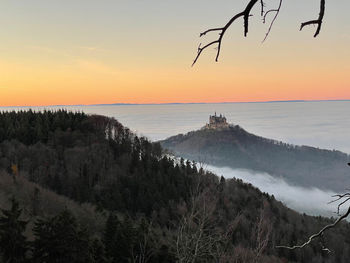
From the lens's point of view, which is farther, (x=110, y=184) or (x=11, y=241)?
(x=110, y=184)

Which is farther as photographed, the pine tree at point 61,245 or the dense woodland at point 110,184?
the dense woodland at point 110,184

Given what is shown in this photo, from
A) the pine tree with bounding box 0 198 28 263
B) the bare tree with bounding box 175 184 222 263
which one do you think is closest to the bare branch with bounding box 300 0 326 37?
the bare tree with bounding box 175 184 222 263

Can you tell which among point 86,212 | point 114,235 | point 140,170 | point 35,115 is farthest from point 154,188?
point 114,235

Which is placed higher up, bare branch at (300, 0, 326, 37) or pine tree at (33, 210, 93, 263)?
bare branch at (300, 0, 326, 37)

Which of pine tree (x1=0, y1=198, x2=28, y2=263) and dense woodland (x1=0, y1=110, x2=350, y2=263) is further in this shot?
dense woodland (x1=0, y1=110, x2=350, y2=263)

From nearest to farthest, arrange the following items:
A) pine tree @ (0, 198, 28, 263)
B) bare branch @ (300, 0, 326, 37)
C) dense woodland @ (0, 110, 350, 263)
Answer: bare branch @ (300, 0, 326, 37) → pine tree @ (0, 198, 28, 263) → dense woodland @ (0, 110, 350, 263)

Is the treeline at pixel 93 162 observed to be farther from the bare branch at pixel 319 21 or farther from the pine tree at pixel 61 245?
the bare branch at pixel 319 21

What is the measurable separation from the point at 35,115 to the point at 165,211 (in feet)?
144

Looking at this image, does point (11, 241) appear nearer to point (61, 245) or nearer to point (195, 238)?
point (61, 245)

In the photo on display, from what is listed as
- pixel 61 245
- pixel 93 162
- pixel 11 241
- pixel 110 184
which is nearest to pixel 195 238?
pixel 61 245

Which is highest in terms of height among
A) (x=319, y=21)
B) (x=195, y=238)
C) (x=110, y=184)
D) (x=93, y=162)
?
(x=319, y=21)

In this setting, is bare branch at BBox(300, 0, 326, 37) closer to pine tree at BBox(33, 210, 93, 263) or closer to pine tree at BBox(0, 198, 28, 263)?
pine tree at BBox(33, 210, 93, 263)

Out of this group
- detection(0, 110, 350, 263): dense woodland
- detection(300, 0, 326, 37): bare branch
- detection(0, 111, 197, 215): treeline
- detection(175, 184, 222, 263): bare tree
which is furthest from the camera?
detection(0, 111, 197, 215): treeline

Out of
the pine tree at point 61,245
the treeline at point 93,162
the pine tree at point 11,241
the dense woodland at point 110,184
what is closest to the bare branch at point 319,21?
the pine tree at point 61,245
